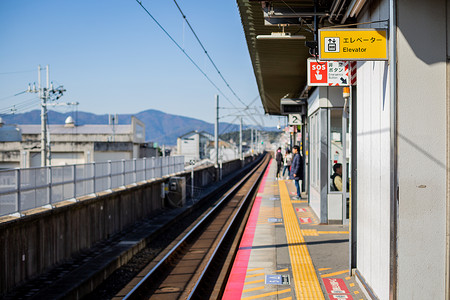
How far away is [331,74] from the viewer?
33.7 ft

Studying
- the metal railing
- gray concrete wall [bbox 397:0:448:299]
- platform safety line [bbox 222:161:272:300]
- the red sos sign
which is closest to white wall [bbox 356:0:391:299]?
gray concrete wall [bbox 397:0:448:299]

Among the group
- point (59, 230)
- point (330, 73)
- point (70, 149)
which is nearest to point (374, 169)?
point (330, 73)

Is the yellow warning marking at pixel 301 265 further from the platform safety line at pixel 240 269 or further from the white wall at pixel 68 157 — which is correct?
the white wall at pixel 68 157

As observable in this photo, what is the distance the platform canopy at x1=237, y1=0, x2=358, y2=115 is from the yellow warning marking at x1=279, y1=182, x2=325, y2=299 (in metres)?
4.24

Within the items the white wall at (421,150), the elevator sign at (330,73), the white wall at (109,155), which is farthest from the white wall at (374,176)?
the white wall at (109,155)

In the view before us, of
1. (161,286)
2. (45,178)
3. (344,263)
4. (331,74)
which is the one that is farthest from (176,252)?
(331,74)

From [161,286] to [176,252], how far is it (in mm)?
2899

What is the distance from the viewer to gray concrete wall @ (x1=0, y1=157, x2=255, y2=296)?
796cm

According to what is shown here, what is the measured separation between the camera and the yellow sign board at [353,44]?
5605mm

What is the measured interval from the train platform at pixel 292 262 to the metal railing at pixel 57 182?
13.4 feet

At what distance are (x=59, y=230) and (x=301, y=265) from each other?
495cm

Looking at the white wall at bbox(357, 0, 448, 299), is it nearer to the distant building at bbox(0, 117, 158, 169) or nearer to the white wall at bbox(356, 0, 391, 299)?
the white wall at bbox(356, 0, 391, 299)

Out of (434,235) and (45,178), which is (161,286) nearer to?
(45,178)

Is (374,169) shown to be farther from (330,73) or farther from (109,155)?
(109,155)
